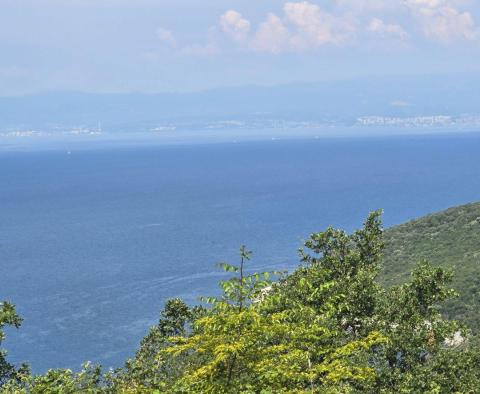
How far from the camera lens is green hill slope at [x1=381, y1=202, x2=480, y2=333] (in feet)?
186

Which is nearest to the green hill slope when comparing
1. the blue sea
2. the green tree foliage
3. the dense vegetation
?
the blue sea

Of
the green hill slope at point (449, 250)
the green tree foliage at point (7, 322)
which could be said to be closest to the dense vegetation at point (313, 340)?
the green tree foliage at point (7, 322)

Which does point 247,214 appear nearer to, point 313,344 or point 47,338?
point 47,338

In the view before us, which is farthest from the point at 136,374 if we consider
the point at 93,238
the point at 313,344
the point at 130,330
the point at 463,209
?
the point at 93,238

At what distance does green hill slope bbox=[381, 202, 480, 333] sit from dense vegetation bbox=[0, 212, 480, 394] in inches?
1000

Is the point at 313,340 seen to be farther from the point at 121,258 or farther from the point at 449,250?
the point at 121,258

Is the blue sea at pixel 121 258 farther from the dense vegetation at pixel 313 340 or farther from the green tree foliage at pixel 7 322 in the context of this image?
the dense vegetation at pixel 313 340

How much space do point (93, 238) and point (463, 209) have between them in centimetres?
8624

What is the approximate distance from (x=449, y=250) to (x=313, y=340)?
64.4 meters

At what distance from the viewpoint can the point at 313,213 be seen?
17988 cm

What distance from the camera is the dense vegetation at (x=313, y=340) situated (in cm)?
1563

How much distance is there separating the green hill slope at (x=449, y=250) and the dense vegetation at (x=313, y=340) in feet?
83.4

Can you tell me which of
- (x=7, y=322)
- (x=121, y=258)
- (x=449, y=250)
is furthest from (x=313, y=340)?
(x=121, y=258)

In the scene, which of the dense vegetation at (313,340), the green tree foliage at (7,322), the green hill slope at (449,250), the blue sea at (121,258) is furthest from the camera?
the blue sea at (121,258)
